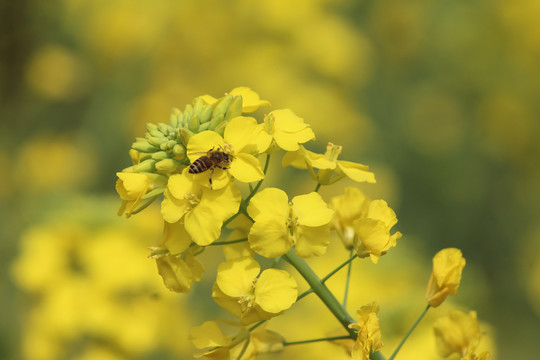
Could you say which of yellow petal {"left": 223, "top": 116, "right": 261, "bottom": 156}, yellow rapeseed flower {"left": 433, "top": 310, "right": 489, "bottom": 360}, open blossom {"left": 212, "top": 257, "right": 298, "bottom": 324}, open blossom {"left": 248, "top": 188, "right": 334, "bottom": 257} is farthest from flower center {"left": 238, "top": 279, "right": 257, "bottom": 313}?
yellow rapeseed flower {"left": 433, "top": 310, "right": 489, "bottom": 360}

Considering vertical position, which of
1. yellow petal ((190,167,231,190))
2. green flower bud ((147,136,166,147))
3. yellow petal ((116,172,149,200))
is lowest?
yellow petal ((116,172,149,200))

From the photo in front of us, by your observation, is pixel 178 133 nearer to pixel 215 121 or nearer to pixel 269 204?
pixel 215 121

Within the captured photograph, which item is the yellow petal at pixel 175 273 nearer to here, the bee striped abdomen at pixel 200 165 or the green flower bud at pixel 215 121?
the bee striped abdomen at pixel 200 165

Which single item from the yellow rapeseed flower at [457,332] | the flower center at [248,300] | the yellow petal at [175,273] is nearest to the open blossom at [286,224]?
the flower center at [248,300]

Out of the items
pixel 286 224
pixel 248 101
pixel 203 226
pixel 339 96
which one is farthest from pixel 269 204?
pixel 339 96

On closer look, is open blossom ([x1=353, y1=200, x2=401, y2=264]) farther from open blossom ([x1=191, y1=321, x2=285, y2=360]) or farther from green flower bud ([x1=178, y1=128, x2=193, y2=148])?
green flower bud ([x1=178, y1=128, x2=193, y2=148])
